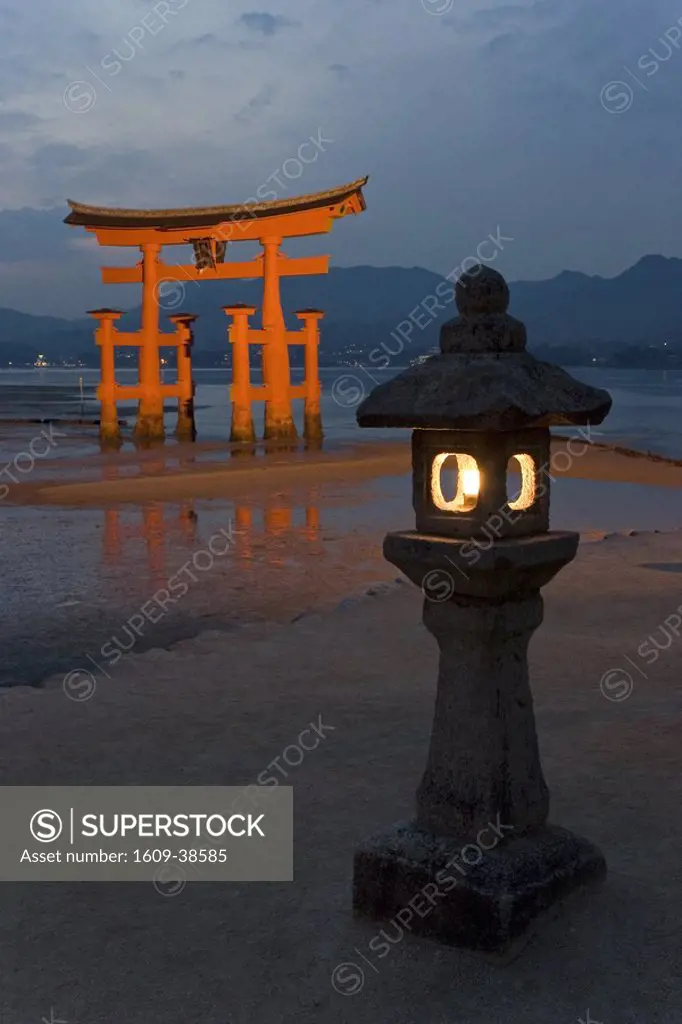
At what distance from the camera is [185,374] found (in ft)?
101

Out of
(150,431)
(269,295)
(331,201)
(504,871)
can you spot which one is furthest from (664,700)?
(150,431)

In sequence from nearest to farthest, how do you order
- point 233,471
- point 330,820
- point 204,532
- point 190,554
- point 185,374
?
point 330,820, point 190,554, point 204,532, point 233,471, point 185,374

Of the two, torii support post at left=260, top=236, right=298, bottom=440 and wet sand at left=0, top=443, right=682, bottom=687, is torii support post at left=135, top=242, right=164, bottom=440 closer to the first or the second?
torii support post at left=260, top=236, right=298, bottom=440

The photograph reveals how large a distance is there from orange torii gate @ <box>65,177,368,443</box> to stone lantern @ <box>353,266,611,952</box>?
831 inches

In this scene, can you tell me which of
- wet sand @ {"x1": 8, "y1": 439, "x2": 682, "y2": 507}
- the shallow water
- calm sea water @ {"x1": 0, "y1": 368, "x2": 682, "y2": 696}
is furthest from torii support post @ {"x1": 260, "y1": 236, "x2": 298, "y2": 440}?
the shallow water

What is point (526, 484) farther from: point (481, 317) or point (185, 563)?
point (185, 563)

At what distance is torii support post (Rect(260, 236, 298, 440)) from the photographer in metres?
25.7

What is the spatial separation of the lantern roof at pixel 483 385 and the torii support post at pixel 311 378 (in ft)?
81.3

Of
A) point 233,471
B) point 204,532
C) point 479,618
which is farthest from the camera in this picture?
point 233,471

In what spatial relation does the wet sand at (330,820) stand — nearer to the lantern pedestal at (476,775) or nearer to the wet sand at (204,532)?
the lantern pedestal at (476,775)

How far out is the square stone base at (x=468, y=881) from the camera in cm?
317

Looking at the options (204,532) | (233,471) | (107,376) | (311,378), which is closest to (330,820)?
(204,532)

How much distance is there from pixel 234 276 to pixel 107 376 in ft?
16.4

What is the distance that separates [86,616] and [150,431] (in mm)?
21102
